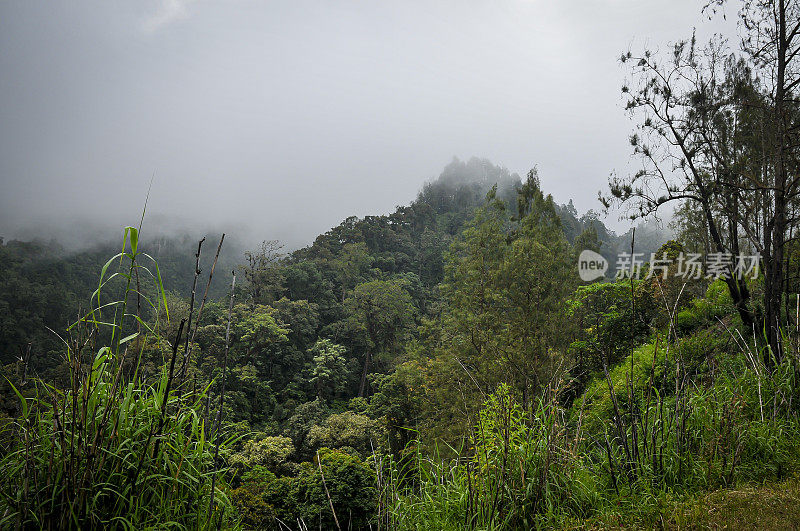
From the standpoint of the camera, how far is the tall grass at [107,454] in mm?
1226

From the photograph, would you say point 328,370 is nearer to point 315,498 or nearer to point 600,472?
point 315,498

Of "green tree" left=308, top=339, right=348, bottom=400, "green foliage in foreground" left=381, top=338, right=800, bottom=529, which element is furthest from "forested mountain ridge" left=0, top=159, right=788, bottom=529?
"green tree" left=308, top=339, right=348, bottom=400

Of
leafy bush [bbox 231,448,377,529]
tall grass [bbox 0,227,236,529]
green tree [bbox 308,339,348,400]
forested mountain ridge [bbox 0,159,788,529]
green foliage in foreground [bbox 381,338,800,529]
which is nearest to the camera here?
tall grass [bbox 0,227,236,529]

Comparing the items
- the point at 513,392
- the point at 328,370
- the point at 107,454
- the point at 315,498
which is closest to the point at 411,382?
the point at 328,370

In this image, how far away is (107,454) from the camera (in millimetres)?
1318

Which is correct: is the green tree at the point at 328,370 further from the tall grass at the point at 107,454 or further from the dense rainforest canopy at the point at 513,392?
the tall grass at the point at 107,454

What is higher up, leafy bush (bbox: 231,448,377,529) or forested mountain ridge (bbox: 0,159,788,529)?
forested mountain ridge (bbox: 0,159,788,529)

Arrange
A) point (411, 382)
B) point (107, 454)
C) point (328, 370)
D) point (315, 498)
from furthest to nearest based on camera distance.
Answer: point (328, 370) → point (411, 382) → point (315, 498) → point (107, 454)

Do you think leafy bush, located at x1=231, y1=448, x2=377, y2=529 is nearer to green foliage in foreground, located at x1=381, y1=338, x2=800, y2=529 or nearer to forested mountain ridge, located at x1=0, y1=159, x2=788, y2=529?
forested mountain ridge, located at x1=0, y1=159, x2=788, y2=529

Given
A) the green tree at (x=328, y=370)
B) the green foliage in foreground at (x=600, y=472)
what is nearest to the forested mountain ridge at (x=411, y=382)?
the green foliage in foreground at (x=600, y=472)

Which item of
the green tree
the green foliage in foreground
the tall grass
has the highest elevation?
the tall grass

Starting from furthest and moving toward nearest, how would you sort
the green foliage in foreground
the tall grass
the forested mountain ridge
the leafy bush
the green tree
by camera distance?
the green tree, the leafy bush, the green foliage in foreground, the forested mountain ridge, the tall grass

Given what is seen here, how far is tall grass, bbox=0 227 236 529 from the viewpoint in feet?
4.02

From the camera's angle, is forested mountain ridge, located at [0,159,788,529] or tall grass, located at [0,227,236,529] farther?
forested mountain ridge, located at [0,159,788,529]
